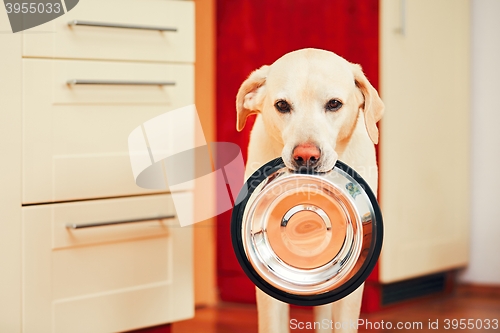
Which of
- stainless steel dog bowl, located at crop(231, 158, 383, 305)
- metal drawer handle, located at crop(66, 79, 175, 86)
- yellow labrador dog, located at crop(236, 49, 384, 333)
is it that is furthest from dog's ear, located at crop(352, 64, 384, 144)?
metal drawer handle, located at crop(66, 79, 175, 86)

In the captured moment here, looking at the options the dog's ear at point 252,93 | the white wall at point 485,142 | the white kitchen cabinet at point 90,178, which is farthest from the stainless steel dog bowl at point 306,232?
the white wall at point 485,142

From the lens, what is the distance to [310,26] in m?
1.86

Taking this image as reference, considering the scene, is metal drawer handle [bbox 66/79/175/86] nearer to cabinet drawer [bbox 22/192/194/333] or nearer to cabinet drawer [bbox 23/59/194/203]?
cabinet drawer [bbox 23/59/194/203]

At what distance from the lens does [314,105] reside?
110 centimetres

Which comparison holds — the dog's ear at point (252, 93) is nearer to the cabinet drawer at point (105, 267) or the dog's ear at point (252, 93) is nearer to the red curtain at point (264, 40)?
the cabinet drawer at point (105, 267)

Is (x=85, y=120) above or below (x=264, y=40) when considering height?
below

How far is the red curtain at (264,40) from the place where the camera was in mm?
1782

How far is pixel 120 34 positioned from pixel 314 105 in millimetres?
543

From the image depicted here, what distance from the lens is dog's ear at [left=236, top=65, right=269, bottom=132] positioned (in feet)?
3.90

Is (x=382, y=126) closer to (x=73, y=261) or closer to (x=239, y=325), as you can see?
(x=239, y=325)

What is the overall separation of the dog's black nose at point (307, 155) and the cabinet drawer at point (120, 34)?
1.78ft

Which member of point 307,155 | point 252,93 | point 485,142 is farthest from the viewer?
point 485,142

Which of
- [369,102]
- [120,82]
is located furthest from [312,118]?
[120,82]

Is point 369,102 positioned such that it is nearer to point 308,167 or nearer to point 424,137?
point 308,167
